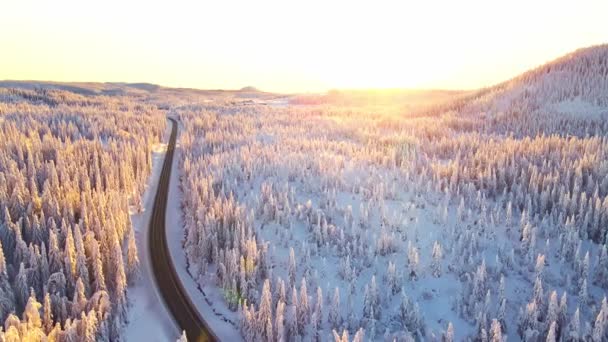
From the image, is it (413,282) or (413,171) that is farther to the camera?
(413,171)

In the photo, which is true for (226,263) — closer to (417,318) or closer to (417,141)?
(417,318)

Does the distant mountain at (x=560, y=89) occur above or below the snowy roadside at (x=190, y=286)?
above

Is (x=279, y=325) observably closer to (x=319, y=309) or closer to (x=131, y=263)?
(x=319, y=309)

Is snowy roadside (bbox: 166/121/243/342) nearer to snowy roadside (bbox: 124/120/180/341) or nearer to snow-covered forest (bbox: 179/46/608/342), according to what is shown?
snow-covered forest (bbox: 179/46/608/342)

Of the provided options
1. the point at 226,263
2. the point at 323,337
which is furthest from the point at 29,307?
the point at 323,337

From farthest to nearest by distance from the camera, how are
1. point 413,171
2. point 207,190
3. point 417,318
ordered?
point 413,171, point 207,190, point 417,318

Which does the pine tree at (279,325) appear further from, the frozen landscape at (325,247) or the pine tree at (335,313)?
the pine tree at (335,313)

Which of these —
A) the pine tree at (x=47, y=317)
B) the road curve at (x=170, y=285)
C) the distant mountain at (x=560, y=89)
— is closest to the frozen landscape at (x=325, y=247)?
the pine tree at (x=47, y=317)
